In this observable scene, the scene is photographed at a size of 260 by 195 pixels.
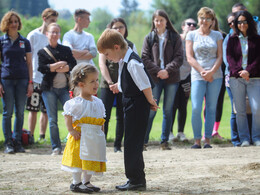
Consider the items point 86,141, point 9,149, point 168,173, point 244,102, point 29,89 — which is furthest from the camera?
point 29,89

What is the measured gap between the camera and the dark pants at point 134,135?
4770 mm

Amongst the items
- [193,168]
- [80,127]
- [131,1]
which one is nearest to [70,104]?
[80,127]

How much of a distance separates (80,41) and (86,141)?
430 centimetres

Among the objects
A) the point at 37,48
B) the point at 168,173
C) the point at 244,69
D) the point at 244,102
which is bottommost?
the point at 168,173

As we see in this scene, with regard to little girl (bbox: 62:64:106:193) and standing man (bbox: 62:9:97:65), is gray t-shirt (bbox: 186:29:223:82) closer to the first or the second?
standing man (bbox: 62:9:97:65)

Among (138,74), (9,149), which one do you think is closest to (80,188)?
(138,74)

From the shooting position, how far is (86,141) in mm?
4711

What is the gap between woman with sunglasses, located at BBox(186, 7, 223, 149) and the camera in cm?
786

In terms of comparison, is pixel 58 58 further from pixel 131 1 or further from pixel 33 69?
pixel 131 1

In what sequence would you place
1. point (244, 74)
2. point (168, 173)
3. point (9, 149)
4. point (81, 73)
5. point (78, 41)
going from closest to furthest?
point (81, 73) → point (168, 173) → point (244, 74) → point (9, 149) → point (78, 41)

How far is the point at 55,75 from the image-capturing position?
297 inches

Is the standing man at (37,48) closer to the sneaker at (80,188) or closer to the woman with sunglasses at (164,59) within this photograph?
the woman with sunglasses at (164,59)

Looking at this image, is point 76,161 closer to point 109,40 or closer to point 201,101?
point 109,40

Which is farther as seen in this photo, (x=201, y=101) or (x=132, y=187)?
(x=201, y=101)
